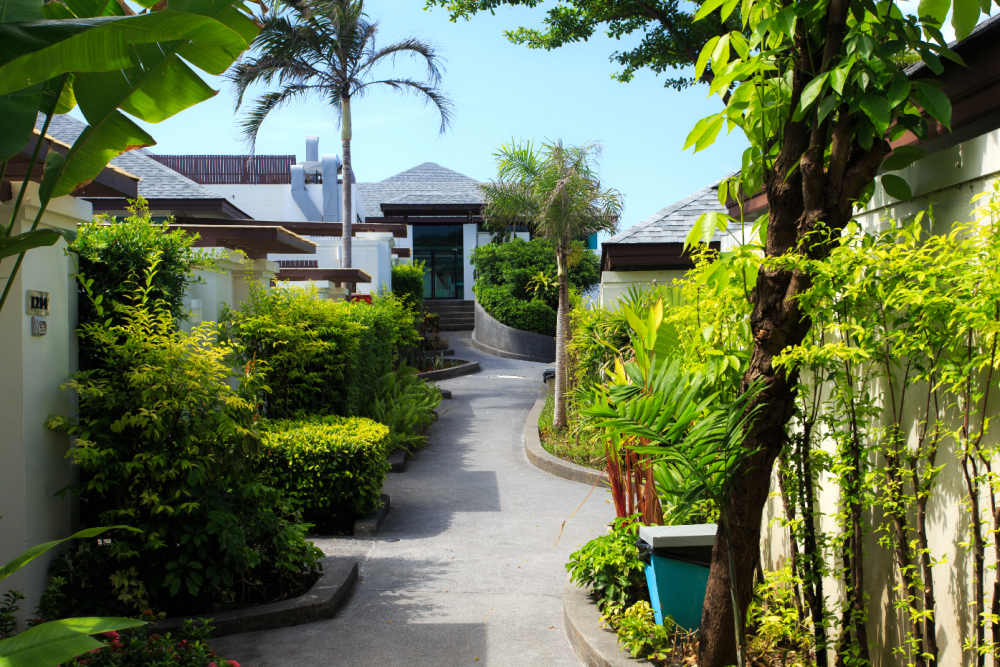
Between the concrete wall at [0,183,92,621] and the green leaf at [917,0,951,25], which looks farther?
the concrete wall at [0,183,92,621]

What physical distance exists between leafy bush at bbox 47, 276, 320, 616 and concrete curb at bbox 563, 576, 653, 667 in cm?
224

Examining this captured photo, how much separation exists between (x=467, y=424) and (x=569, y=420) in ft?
7.40

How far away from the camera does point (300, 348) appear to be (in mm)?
8375

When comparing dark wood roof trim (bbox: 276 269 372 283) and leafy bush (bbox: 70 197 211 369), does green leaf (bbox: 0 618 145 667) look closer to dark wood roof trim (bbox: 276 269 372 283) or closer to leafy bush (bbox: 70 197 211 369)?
leafy bush (bbox: 70 197 211 369)

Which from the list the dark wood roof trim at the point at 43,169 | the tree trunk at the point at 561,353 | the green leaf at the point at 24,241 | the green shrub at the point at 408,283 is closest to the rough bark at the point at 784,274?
the green leaf at the point at 24,241

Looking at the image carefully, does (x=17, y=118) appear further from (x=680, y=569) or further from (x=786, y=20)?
(x=680, y=569)

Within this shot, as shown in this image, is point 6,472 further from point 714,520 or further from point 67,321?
point 714,520

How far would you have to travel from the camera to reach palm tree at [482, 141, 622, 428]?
13086 mm

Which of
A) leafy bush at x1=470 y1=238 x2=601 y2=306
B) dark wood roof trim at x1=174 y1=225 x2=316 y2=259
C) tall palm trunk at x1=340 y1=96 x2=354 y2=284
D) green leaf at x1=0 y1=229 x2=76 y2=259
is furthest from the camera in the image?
leafy bush at x1=470 y1=238 x2=601 y2=306

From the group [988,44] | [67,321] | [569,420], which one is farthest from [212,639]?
[569,420]

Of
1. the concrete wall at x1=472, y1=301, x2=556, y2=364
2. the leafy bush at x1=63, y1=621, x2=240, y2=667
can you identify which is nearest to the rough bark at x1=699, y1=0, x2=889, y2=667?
the leafy bush at x1=63, y1=621, x2=240, y2=667

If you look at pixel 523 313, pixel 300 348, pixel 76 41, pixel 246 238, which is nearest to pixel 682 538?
pixel 76 41

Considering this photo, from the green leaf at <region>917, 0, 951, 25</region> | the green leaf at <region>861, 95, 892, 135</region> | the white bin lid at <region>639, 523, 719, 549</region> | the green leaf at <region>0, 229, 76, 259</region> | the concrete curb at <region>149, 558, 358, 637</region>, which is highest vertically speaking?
the green leaf at <region>917, 0, 951, 25</region>

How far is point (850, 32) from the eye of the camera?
303 cm
